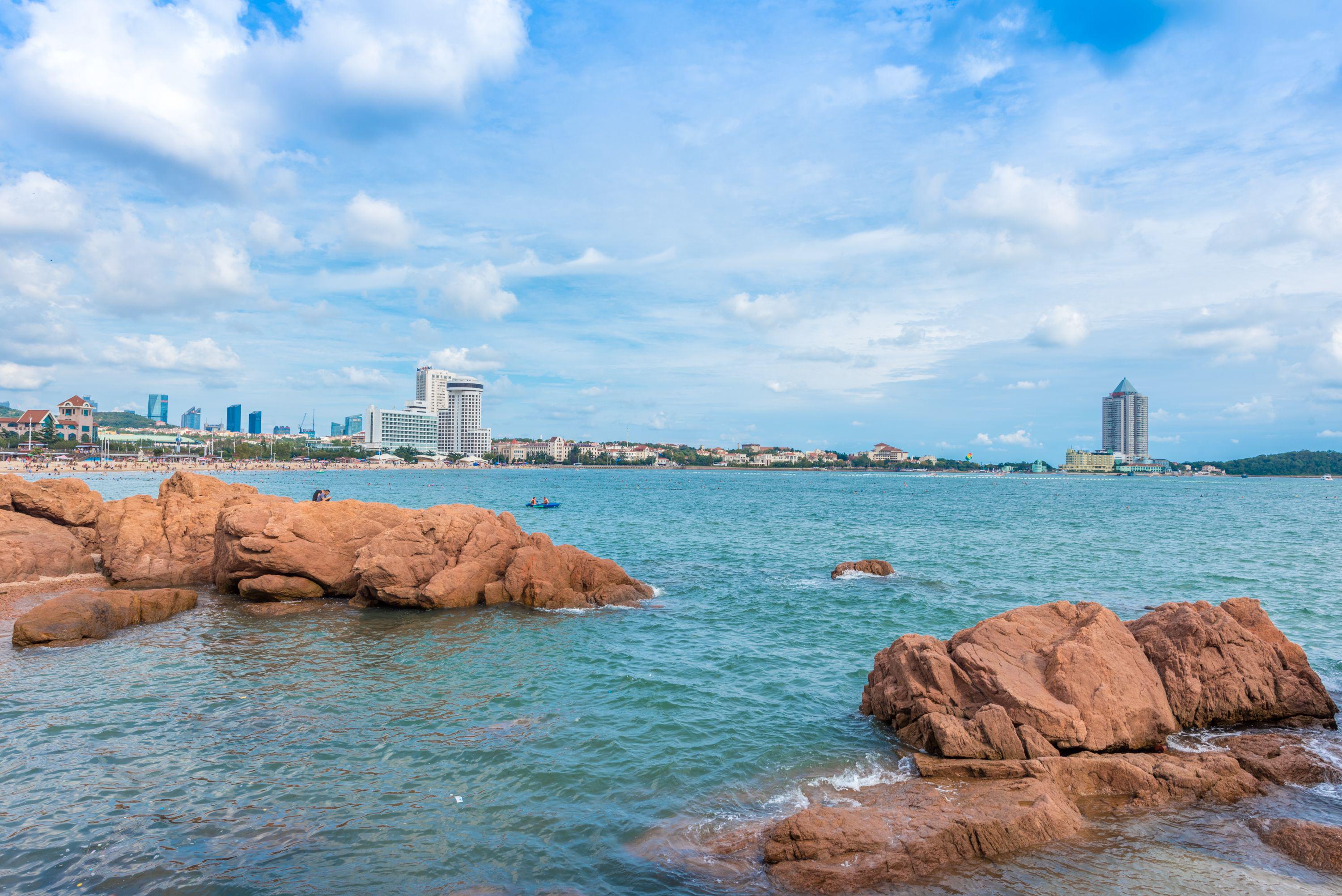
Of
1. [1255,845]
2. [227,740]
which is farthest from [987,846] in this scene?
[227,740]

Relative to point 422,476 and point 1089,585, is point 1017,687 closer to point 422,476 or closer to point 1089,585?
point 1089,585

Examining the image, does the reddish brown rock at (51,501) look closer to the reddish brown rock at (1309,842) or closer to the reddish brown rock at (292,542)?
the reddish brown rock at (292,542)

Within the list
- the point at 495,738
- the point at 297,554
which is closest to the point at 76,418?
the point at 297,554

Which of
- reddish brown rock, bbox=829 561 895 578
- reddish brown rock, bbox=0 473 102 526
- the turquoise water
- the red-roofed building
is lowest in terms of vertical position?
the turquoise water

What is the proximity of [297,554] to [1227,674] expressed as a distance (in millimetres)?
21357

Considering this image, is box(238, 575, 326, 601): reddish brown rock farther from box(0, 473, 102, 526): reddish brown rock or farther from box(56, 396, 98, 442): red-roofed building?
box(56, 396, 98, 442): red-roofed building

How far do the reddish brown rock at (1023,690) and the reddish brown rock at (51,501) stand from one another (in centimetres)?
2657

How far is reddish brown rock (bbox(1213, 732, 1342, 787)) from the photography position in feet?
30.6

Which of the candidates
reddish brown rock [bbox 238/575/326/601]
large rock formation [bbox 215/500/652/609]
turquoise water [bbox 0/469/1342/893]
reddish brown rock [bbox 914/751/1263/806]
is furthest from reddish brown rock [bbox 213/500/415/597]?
reddish brown rock [bbox 914/751/1263/806]

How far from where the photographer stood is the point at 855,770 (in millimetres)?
9719

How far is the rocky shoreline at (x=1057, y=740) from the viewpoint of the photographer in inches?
293

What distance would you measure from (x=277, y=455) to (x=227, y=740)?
181925 millimetres

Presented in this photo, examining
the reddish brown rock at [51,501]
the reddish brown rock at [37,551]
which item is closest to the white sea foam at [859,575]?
the reddish brown rock at [37,551]

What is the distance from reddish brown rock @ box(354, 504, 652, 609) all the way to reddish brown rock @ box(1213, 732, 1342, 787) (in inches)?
568
